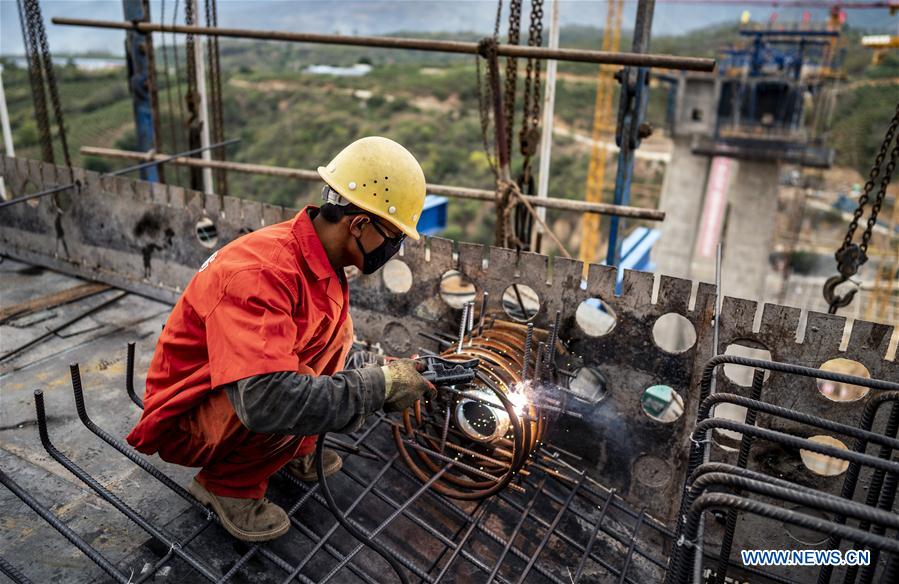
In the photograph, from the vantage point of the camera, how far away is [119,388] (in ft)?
15.2

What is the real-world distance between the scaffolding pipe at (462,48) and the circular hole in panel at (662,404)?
2.29 metres

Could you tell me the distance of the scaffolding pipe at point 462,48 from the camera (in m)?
4.55

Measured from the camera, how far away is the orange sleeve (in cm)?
246

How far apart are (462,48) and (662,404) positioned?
3.87m

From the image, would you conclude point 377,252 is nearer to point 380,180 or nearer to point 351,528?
point 380,180

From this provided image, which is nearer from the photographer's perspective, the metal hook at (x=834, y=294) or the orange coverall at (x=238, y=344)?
the orange coverall at (x=238, y=344)

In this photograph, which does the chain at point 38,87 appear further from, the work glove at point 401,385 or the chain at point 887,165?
the chain at point 887,165

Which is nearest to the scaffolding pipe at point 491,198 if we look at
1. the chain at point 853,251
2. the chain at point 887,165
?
the chain at point 853,251

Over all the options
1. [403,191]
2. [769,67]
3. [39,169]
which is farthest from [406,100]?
[403,191]

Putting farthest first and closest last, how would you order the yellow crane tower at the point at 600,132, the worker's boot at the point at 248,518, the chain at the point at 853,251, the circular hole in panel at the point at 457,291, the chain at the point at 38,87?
1. the yellow crane tower at the point at 600,132
2. the chain at the point at 38,87
3. the circular hole in panel at the point at 457,291
4. the chain at the point at 853,251
5. the worker's boot at the point at 248,518

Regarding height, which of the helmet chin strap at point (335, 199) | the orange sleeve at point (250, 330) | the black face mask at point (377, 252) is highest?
the helmet chin strap at point (335, 199)

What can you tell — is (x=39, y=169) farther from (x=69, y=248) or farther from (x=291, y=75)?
(x=291, y=75)

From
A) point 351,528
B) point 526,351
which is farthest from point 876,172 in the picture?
point 351,528

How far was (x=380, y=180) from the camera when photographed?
2914 millimetres
